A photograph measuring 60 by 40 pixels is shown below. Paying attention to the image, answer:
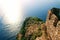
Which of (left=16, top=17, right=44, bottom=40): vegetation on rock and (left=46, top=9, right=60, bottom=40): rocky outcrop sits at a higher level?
(left=46, top=9, right=60, bottom=40): rocky outcrop

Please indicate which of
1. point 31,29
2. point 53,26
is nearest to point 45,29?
point 53,26

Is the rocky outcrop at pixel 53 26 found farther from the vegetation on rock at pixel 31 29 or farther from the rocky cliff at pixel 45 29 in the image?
the vegetation on rock at pixel 31 29

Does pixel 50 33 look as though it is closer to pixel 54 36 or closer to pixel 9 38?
pixel 54 36

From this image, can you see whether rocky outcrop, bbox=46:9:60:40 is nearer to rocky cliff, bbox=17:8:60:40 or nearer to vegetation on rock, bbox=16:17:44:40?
rocky cliff, bbox=17:8:60:40

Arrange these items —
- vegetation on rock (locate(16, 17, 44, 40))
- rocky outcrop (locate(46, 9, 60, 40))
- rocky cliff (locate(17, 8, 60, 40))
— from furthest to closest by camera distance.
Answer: vegetation on rock (locate(16, 17, 44, 40)) < rocky cliff (locate(17, 8, 60, 40)) < rocky outcrop (locate(46, 9, 60, 40))

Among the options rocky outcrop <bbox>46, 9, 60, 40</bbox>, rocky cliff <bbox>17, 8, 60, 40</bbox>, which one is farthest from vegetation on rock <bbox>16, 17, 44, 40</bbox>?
rocky outcrop <bbox>46, 9, 60, 40</bbox>

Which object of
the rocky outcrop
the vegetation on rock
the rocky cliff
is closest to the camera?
the rocky outcrop

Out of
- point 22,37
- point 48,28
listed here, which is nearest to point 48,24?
point 48,28

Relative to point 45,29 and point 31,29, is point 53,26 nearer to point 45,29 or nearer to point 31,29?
point 45,29

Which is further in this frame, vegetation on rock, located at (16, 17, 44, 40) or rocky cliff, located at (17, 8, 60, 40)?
vegetation on rock, located at (16, 17, 44, 40)
